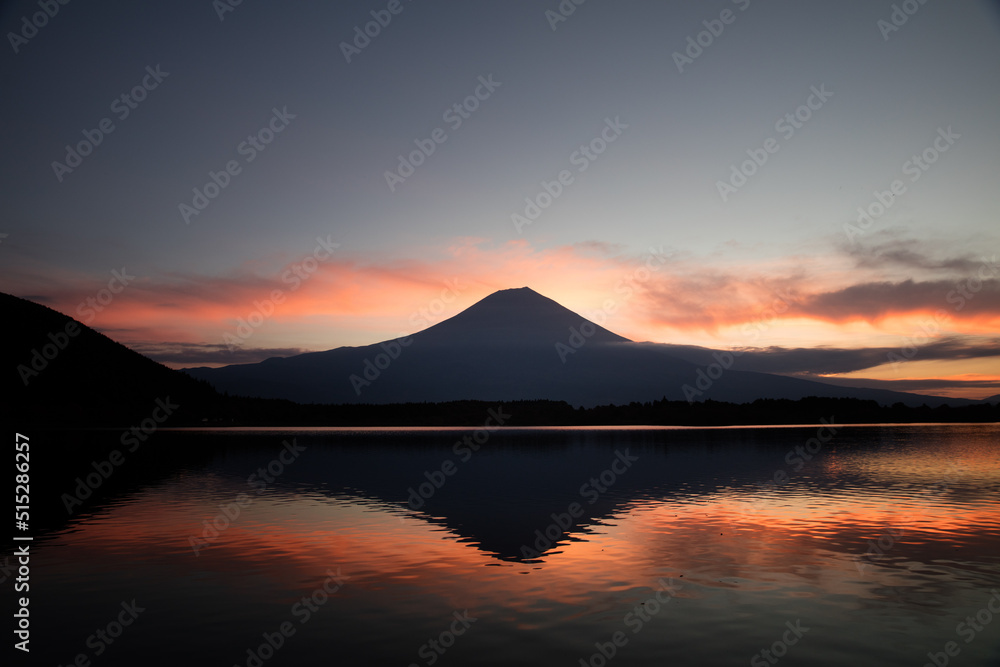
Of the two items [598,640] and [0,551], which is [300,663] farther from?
[0,551]

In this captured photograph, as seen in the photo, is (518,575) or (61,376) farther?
(61,376)

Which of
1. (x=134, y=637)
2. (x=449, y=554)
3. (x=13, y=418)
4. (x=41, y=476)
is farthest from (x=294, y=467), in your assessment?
(x=13, y=418)

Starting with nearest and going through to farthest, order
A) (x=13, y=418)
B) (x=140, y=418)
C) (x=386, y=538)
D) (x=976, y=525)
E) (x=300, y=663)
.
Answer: (x=300, y=663) < (x=386, y=538) < (x=976, y=525) < (x=13, y=418) < (x=140, y=418)

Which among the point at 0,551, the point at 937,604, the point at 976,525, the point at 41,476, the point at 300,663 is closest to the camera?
the point at 300,663

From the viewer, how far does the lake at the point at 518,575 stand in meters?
13.7

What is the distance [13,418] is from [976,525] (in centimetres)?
18164

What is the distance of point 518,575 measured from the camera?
63.9 ft

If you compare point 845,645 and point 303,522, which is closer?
point 845,645

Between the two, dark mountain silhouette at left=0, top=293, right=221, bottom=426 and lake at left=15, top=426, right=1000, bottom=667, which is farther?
dark mountain silhouette at left=0, top=293, right=221, bottom=426

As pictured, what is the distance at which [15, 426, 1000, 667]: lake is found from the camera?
13.7m

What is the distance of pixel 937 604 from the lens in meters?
16.4

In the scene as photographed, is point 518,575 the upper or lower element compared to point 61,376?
lower

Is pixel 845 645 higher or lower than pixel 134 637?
higher

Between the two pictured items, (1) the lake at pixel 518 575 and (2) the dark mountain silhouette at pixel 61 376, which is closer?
(1) the lake at pixel 518 575
